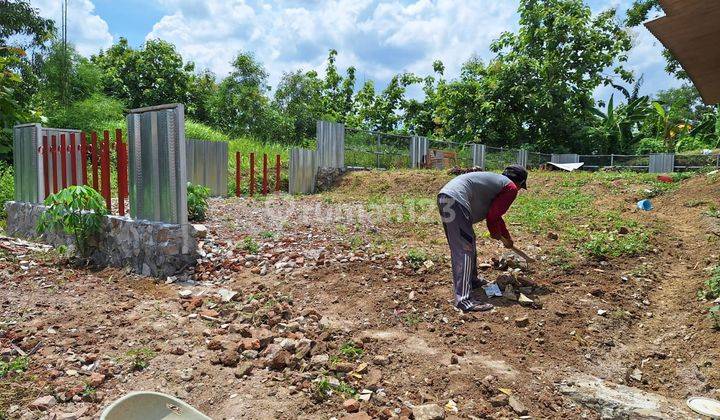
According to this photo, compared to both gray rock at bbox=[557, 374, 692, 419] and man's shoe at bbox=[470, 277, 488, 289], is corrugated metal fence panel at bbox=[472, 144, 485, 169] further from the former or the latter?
gray rock at bbox=[557, 374, 692, 419]

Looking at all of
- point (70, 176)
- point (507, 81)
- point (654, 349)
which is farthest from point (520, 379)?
point (507, 81)

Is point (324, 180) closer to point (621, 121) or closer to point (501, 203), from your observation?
point (501, 203)

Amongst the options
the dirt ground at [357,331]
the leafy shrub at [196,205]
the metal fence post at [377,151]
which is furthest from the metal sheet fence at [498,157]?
the leafy shrub at [196,205]

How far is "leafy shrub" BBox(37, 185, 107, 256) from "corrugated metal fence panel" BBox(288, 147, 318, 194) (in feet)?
23.2

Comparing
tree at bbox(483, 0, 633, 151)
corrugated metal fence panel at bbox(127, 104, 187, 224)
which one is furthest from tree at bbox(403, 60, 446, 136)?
corrugated metal fence panel at bbox(127, 104, 187, 224)

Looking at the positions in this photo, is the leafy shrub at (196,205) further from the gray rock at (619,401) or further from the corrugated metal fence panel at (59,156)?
the gray rock at (619,401)

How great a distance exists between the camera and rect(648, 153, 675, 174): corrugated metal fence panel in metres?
19.8

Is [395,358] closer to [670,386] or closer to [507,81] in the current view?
[670,386]

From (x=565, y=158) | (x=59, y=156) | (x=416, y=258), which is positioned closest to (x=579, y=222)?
(x=416, y=258)

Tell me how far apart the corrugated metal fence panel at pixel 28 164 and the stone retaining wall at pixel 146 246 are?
1650mm

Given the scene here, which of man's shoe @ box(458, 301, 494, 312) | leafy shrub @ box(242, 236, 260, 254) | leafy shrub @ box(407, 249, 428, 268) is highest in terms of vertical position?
leafy shrub @ box(242, 236, 260, 254)

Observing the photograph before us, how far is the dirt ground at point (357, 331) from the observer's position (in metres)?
3.10

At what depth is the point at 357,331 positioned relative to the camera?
406cm

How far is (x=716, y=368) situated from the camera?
3.63m
